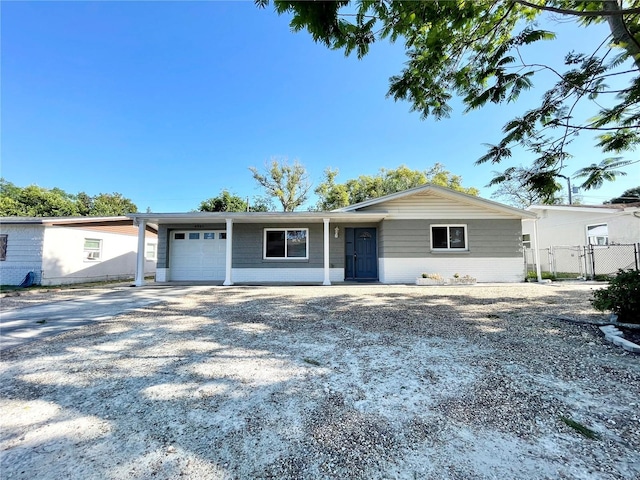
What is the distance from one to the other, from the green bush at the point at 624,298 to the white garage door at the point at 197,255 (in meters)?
11.5

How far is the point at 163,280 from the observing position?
11.5 meters

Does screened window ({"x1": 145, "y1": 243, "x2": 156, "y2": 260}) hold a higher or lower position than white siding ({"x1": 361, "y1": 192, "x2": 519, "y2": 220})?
lower

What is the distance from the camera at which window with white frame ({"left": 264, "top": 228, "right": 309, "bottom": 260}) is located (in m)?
11.4

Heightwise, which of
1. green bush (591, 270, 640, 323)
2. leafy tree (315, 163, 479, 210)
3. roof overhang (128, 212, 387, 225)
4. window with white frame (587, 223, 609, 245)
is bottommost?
green bush (591, 270, 640, 323)

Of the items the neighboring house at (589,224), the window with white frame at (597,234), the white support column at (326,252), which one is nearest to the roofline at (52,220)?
the white support column at (326,252)

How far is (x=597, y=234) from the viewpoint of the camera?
13.9 m

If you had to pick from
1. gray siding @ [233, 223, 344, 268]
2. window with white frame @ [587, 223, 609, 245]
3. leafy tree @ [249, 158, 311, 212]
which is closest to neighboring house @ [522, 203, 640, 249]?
window with white frame @ [587, 223, 609, 245]

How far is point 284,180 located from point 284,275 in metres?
19.2

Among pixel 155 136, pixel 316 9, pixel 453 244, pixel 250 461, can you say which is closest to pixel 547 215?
pixel 453 244

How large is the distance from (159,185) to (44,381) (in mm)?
35954

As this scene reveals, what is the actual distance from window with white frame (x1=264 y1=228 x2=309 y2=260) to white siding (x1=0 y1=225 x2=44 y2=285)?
9.03 meters

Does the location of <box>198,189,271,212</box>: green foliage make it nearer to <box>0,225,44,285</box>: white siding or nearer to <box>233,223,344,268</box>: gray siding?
<box>0,225,44,285</box>: white siding

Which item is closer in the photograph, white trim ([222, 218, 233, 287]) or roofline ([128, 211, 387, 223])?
roofline ([128, 211, 387, 223])

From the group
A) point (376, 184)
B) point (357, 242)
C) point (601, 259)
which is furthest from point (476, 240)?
point (376, 184)
